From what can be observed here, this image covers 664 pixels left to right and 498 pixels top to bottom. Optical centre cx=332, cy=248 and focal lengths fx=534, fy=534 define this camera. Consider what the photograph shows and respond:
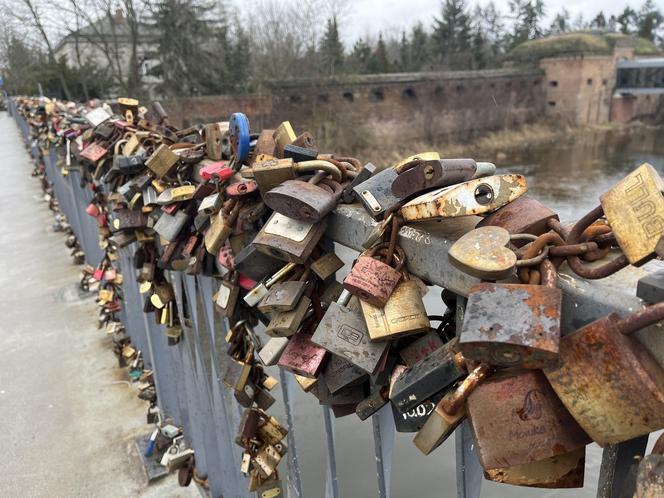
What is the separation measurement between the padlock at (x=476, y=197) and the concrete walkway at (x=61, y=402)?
185 cm

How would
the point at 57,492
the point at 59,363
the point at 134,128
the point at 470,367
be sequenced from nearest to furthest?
the point at 470,367, the point at 57,492, the point at 134,128, the point at 59,363

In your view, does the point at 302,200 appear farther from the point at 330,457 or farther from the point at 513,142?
the point at 513,142

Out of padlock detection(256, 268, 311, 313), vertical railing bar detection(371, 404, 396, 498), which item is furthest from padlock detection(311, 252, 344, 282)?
vertical railing bar detection(371, 404, 396, 498)

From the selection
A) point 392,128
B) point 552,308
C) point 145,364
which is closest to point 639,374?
point 552,308

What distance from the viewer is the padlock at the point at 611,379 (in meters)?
0.46

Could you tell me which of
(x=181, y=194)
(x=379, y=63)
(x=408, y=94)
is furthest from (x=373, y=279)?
(x=379, y=63)

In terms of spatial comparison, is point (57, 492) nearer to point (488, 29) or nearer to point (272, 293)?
point (272, 293)

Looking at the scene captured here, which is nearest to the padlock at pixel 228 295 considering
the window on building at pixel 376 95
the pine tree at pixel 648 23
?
the window on building at pixel 376 95

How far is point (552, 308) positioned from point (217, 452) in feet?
5.08

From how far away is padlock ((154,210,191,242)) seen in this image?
1.39 metres

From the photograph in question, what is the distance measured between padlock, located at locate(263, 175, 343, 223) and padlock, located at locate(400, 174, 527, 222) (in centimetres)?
24

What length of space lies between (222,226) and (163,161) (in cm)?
53

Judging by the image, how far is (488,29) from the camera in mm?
47406

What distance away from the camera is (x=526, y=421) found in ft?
1.77
